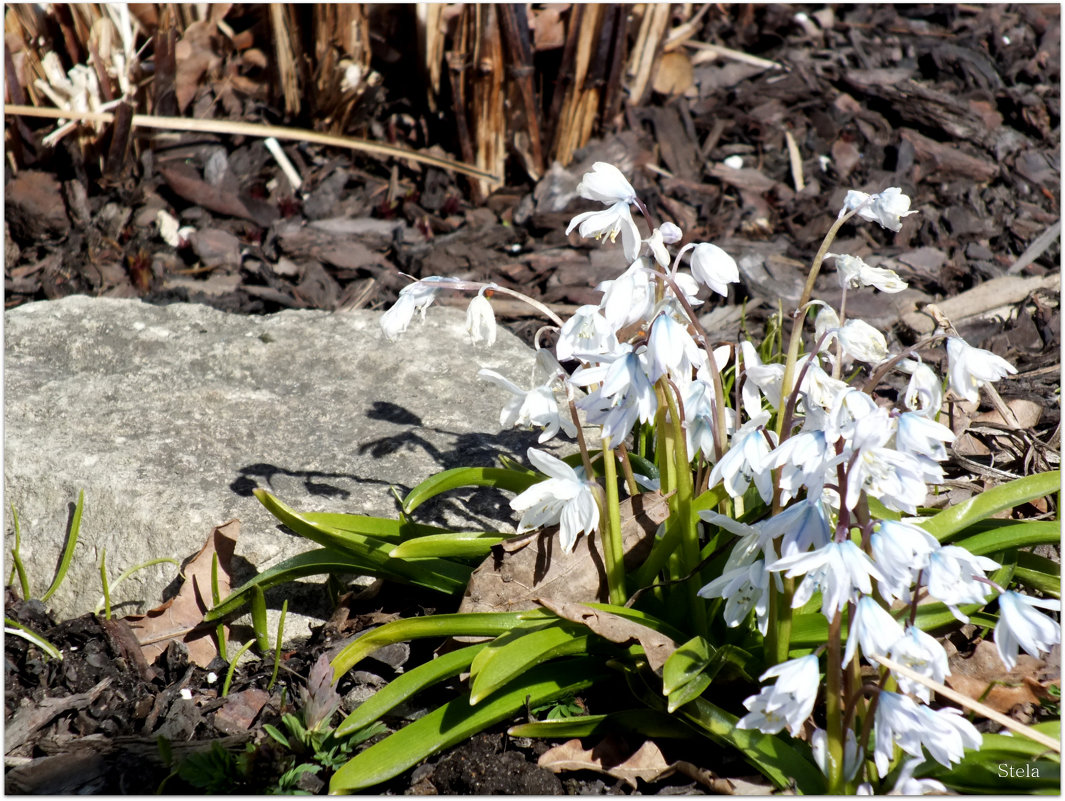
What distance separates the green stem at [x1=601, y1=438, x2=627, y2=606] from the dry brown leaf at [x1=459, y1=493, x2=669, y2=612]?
68 mm

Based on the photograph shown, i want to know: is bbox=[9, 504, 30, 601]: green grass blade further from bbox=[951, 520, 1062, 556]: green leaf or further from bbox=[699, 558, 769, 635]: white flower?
bbox=[951, 520, 1062, 556]: green leaf

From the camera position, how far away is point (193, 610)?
2.82 meters

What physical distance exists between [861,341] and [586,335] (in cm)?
58

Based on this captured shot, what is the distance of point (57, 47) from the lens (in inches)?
200

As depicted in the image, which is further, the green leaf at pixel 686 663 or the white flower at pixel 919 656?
the green leaf at pixel 686 663

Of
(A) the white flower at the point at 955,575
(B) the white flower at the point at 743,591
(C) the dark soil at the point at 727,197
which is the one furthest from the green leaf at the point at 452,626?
(C) the dark soil at the point at 727,197

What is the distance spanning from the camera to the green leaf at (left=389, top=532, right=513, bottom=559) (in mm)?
2383

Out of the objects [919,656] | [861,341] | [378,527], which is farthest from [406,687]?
[861,341]

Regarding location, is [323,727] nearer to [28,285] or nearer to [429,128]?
[28,285]

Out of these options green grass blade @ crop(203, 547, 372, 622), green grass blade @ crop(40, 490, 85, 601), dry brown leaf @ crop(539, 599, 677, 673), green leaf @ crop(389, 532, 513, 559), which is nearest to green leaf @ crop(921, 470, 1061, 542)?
dry brown leaf @ crop(539, 599, 677, 673)

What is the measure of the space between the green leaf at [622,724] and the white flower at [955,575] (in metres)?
0.80

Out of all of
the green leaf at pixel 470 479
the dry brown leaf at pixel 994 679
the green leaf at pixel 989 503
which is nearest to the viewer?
the dry brown leaf at pixel 994 679

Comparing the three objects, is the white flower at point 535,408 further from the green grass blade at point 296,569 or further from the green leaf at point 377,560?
the green grass blade at point 296,569

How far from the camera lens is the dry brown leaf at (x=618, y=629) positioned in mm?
2115
